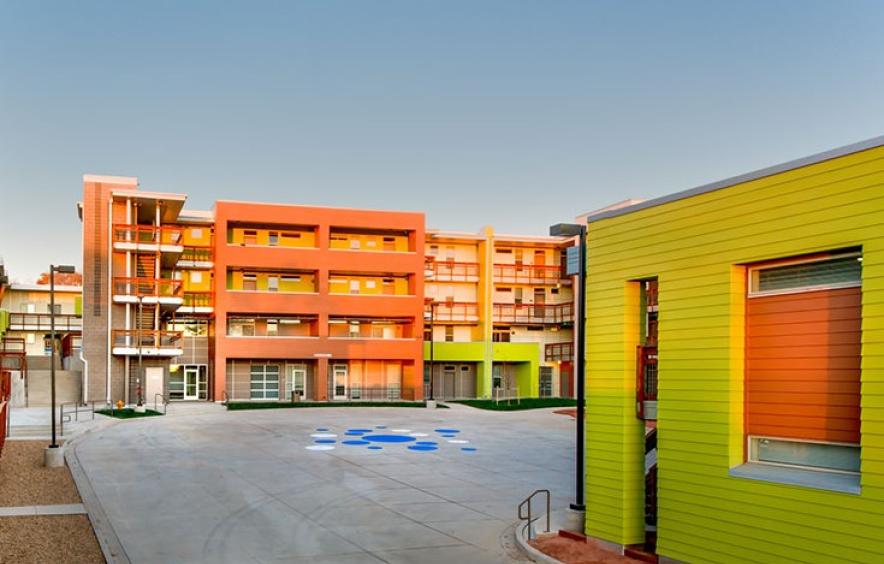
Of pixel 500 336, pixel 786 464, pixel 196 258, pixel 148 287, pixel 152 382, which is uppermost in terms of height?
pixel 196 258

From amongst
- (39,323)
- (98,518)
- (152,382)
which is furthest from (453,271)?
(98,518)

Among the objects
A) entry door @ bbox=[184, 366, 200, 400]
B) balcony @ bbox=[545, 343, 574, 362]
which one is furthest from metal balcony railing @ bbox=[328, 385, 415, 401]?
balcony @ bbox=[545, 343, 574, 362]

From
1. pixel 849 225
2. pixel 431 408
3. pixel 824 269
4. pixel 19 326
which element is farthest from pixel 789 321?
pixel 19 326

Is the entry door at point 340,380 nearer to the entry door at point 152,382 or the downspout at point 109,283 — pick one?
the entry door at point 152,382

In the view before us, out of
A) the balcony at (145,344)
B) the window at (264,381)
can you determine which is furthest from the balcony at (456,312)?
the balcony at (145,344)

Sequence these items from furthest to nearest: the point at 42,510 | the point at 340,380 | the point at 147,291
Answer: the point at 340,380
the point at 147,291
the point at 42,510

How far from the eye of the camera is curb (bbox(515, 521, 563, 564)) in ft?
47.3

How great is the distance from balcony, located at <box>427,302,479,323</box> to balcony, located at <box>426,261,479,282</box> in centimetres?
205

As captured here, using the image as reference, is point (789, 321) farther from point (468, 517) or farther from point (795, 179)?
point (468, 517)

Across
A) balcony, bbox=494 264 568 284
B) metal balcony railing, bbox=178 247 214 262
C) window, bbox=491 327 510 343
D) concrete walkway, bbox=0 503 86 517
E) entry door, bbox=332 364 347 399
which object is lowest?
entry door, bbox=332 364 347 399

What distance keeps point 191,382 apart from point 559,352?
97.9 ft

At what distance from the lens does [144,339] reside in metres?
51.8

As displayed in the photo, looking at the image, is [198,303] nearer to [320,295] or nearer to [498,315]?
[320,295]

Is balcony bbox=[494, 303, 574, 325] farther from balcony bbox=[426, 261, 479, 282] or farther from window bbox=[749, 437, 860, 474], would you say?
window bbox=[749, 437, 860, 474]
